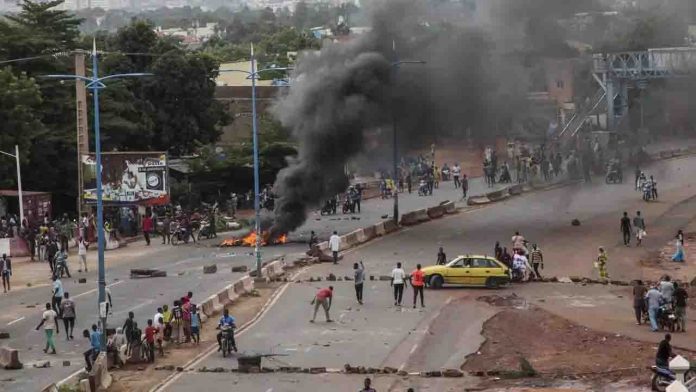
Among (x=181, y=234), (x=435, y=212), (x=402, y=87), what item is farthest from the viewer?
(x=435, y=212)

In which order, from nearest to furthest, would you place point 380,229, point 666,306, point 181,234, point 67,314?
1. point 666,306
2. point 67,314
3. point 380,229
4. point 181,234

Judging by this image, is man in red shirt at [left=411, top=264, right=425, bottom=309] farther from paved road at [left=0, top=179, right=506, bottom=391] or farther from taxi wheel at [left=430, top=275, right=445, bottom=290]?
paved road at [left=0, top=179, right=506, bottom=391]

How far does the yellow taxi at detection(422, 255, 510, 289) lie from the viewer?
3981 centimetres

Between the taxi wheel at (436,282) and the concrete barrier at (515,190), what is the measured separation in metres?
27.1

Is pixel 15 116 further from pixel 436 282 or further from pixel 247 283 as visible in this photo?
pixel 436 282

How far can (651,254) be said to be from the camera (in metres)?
47.6

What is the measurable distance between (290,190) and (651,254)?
13753 mm

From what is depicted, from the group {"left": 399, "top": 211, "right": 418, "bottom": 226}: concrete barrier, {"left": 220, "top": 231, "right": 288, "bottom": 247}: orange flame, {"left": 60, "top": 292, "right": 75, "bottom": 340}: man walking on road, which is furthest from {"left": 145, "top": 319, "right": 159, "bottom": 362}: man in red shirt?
{"left": 399, "top": 211, "right": 418, "bottom": 226}: concrete barrier

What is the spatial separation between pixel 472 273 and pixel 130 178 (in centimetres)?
2058

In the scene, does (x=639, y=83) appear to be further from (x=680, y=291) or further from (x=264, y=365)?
(x=264, y=365)

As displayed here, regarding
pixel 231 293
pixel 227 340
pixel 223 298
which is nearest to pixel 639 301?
pixel 227 340

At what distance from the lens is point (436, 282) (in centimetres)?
4006

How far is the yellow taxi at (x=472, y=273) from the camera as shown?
131 ft

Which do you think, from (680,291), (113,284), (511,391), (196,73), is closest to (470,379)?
(511,391)
